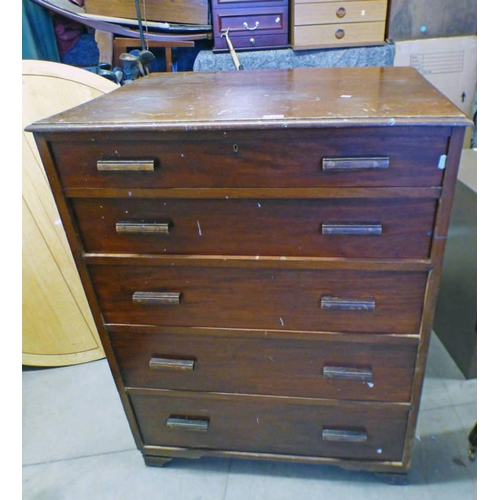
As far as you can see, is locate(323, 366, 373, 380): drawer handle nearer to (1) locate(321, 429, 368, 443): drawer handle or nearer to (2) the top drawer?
(1) locate(321, 429, 368, 443): drawer handle

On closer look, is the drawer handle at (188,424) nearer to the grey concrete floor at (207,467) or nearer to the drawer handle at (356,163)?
the grey concrete floor at (207,467)

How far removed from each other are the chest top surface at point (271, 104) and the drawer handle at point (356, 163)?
65mm

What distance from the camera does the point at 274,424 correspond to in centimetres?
114

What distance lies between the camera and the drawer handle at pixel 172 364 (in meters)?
1.05

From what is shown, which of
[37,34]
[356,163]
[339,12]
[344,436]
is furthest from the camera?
[339,12]

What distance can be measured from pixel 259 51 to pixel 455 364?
1.61m

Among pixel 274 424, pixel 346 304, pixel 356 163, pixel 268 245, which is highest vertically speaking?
pixel 356 163

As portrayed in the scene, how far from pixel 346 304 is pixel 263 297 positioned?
0.62ft

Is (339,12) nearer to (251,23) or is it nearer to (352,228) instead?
(251,23)

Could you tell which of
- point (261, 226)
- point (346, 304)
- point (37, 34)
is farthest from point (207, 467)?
point (37, 34)

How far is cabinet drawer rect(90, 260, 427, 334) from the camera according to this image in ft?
2.93

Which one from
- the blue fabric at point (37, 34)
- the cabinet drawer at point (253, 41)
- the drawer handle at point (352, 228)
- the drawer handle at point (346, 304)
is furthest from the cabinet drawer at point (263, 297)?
the cabinet drawer at point (253, 41)

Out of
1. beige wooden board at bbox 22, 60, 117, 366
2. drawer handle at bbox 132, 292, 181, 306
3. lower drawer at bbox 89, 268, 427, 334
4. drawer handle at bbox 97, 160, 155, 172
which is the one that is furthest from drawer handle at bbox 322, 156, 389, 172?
beige wooden board at bbox 22, 60, 117, 366

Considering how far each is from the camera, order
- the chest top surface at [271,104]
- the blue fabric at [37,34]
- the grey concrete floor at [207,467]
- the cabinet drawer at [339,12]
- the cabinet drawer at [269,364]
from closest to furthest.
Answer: the chest top surface at [271,104], the cabinet drawer at [269,364], the grey concrete floor at [207,467], the blue fabric at [37,34], the cabinet drawer at [339,12]
